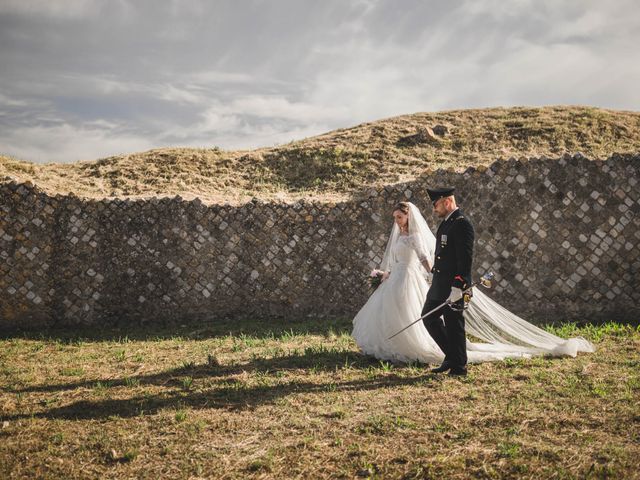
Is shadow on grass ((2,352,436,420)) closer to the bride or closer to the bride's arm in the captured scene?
the bride

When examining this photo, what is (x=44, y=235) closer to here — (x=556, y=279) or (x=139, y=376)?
(x=139, y=376)

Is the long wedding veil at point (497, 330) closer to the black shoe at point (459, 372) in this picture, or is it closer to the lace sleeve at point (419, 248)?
the lace sleeve at point (419, 248)

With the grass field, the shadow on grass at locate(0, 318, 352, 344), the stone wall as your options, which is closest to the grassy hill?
the stone wall

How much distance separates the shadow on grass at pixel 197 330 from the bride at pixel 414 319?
1906mm

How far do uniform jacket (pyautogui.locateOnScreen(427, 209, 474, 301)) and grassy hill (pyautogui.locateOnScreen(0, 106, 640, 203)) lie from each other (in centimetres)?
694

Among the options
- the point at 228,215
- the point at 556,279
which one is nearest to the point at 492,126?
Result: the point at 556,279

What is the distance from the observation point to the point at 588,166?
9.24 meters

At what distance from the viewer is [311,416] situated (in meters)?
4.62

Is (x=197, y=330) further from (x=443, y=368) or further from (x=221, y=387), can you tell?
(x=443, y=368)

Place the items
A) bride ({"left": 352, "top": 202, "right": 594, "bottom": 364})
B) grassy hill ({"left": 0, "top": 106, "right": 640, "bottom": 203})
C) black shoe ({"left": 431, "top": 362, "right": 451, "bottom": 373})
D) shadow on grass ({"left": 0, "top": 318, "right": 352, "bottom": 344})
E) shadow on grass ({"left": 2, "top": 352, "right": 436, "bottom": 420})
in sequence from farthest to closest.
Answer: grassy hill ({"left": 0, "top": 106, "right": 640, "bottom": 203})
shadow on grass ({"left": 0, "top": 318, "right": 352, "bottom": 344})
bride ({"left": 352, "top": 202, "right": 594, "bottom": 364})
black shoe ({"left": 431, "top": 362, "right": 451, "bottom": 373})
shadow on grass ({"left": 2, "top": 352, "right": 436, "bottom": 420})

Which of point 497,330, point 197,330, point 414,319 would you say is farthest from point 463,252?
point 197,330

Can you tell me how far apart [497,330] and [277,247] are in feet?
15.0

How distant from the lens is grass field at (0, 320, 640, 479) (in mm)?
3646

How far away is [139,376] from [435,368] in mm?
3718
